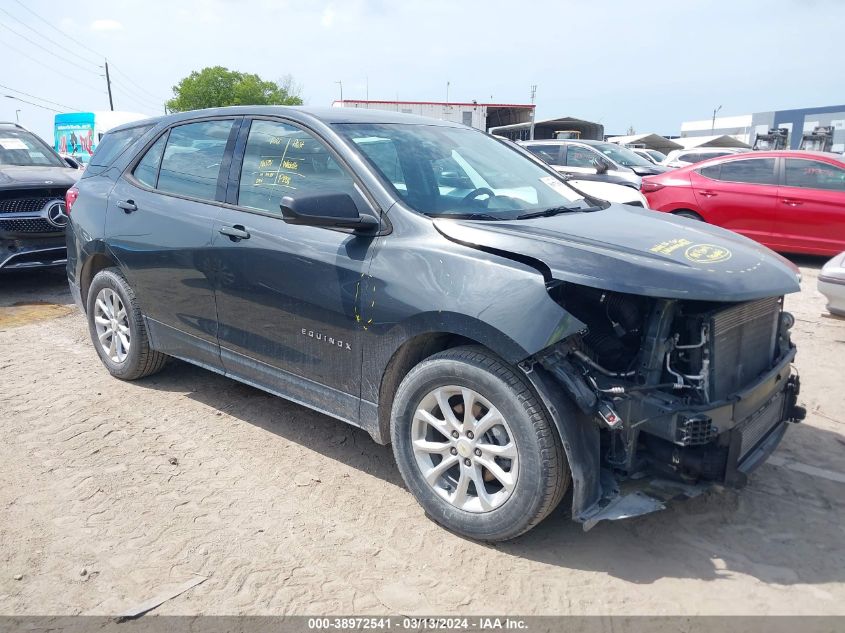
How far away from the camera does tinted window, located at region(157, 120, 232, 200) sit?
386cm

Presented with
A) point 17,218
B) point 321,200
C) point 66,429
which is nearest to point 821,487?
point 321,200

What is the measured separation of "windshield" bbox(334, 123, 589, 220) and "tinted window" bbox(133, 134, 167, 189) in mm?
1522

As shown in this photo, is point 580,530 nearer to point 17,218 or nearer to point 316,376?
point 316,376

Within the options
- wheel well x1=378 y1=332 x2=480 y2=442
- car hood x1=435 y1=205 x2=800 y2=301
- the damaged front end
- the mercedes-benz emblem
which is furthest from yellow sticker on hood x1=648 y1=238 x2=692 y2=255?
the mercedes-benz emblem

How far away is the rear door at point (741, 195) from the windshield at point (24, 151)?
8.59 meters

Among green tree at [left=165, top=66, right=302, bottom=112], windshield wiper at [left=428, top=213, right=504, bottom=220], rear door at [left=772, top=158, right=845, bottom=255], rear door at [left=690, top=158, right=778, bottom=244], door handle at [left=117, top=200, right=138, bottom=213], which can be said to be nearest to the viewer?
windshield wiper at [left=428, top=213, right=504, bottom=220]

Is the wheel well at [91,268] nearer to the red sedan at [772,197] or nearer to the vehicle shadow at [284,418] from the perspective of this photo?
the vehicle shadow at [284,418]

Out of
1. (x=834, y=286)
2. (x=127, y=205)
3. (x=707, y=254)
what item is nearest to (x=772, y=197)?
(x=834, y=286)

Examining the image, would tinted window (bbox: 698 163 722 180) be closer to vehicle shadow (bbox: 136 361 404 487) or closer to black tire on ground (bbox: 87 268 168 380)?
vehicle shadow (bbox: 136 361 404 487)

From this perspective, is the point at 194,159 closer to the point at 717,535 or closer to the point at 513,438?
the point at 513,438

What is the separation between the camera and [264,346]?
356 centimetres

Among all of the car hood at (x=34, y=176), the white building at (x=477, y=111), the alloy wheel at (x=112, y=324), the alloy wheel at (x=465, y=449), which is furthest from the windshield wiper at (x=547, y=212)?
the white building at (x=477, y=111)

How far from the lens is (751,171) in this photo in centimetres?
903

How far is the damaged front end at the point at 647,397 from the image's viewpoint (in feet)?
8.35
